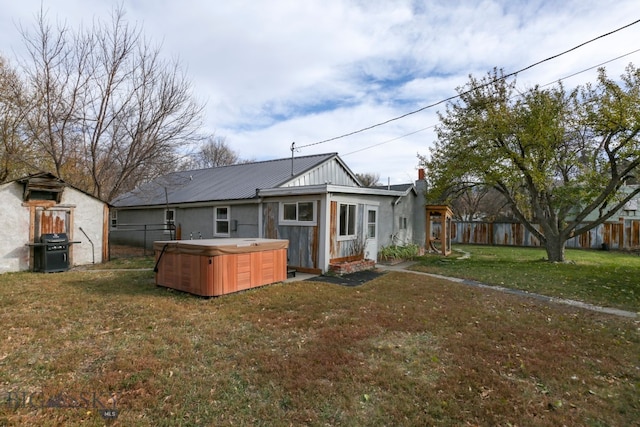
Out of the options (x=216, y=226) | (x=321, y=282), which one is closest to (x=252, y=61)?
(x=216, y=226)

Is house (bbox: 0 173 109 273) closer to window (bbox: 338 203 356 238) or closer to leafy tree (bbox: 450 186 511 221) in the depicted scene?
window (bbox: 338 203 356 238)

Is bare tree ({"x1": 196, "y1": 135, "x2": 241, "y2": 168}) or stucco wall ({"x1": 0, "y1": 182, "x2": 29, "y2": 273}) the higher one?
bare tree ({"x1": 196, "y1": 135, "x2": 241, "y2": 168})

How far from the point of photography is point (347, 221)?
34.2 ft

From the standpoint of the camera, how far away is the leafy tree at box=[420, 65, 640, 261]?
1077cm

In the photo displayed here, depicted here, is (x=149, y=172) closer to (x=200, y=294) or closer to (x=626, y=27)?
(x=200, y=294)

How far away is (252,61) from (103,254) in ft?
27.6

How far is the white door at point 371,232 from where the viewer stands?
37.0 feet

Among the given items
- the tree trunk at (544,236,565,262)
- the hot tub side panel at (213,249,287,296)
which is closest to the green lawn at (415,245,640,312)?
the tree trunk at (544,236,565,262)

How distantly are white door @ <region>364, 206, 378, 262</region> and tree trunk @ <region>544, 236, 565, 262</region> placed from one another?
23.0ft

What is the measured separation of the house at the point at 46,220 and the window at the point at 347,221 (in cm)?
802

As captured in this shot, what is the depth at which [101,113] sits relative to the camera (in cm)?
1278

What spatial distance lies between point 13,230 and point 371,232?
10.5 meters

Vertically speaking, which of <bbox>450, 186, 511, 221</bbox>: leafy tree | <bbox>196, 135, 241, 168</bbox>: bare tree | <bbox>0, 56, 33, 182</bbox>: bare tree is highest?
<bbox>196, 135, 241, 168</bbox>: bare tree

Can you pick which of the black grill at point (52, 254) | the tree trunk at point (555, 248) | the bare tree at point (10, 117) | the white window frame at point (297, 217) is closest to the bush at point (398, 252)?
the white window frame at point (297, 217)
